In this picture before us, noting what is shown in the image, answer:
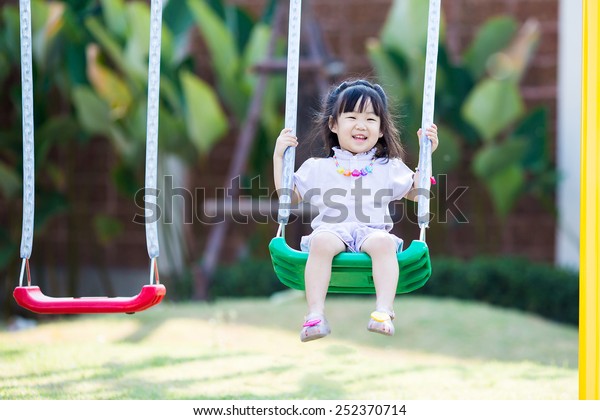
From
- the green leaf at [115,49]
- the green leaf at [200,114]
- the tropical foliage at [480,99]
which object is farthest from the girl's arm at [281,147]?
the green leaf at [115,49]

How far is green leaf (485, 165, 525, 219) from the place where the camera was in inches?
231

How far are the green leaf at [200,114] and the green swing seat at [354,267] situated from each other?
3.13 meters

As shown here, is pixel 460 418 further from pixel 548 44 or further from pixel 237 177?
pixel 548 44

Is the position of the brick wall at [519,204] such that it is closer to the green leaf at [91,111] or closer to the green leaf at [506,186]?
the green leaf at [506,186]

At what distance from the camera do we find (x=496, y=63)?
6277mm

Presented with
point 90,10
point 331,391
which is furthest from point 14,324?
point 331,391

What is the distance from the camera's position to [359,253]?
2729mm

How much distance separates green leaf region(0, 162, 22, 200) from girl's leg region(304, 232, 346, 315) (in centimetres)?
363

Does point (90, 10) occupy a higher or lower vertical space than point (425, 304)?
higher

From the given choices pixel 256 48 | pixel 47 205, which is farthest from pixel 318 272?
pixel 47 205

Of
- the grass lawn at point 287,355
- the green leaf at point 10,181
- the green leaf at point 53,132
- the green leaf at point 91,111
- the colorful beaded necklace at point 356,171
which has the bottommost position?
the grass lawn at point 287,355

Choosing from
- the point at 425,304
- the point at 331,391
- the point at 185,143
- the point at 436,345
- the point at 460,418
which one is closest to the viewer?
the point at 460,418

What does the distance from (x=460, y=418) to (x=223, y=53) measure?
3.87 metres

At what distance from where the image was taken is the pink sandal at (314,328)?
258 cm
